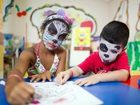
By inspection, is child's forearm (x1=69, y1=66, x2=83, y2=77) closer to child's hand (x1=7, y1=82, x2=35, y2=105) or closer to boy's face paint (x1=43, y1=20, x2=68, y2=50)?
boy's face paint (x1=43, y1=20, x2=68, y2=50)

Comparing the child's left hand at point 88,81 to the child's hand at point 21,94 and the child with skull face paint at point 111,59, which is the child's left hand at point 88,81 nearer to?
the child with skull face paint at point 111,59

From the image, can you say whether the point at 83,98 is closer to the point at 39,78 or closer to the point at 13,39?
the point at 39,78

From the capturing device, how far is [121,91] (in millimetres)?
589

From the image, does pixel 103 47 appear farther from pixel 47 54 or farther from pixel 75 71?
pixel 47 54

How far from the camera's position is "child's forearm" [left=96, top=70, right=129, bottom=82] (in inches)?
28.3

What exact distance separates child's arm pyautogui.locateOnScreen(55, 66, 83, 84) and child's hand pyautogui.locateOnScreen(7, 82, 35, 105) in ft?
0.90

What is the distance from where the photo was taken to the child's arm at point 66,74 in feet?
2.25

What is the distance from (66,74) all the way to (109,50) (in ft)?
→ 0.55

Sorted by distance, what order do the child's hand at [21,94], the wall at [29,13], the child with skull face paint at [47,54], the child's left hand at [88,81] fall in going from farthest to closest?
the wall at [29,13] < the child with skull face paint at [47,54] < the child's left hand at [88,81] < the child's hand at [21,94]

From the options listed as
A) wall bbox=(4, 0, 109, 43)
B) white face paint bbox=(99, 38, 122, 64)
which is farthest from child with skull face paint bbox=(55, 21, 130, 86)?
wall bbox=(4, 0, 109, 43)

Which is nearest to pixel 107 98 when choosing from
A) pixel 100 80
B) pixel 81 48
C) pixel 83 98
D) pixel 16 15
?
pixel 83 98

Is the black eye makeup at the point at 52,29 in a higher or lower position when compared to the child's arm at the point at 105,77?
higher

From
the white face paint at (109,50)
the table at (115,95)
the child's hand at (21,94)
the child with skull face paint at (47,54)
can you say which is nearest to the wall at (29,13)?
the child with skull face paint at (47,54)

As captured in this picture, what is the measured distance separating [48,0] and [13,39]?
0.60 metres
